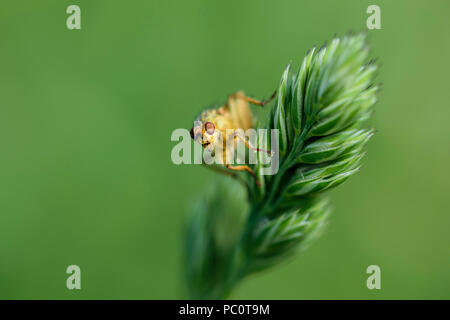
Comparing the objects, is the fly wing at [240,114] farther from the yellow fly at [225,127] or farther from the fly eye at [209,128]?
the fly eye at [209,128]

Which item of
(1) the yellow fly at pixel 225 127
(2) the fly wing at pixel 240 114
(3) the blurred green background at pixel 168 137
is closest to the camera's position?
(1) the yellow fly at pixel 225 127

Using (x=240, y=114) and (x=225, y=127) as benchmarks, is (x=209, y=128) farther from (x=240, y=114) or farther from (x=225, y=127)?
(x=240, y=114)

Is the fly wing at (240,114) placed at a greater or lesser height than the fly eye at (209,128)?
greater

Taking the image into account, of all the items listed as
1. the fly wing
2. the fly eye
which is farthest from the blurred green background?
the fly eye

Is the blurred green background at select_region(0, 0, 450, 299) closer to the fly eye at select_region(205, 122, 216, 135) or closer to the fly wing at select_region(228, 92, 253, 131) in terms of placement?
the fly wing at select_region(228, 92, 253, 131)

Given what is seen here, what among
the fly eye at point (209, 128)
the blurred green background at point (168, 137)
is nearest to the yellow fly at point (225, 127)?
the fly eye at point (209, 128)

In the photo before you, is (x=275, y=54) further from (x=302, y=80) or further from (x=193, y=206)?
Answer: (x=302, y=80)

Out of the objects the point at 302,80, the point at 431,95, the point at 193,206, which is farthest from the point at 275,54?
the point at 302,80
